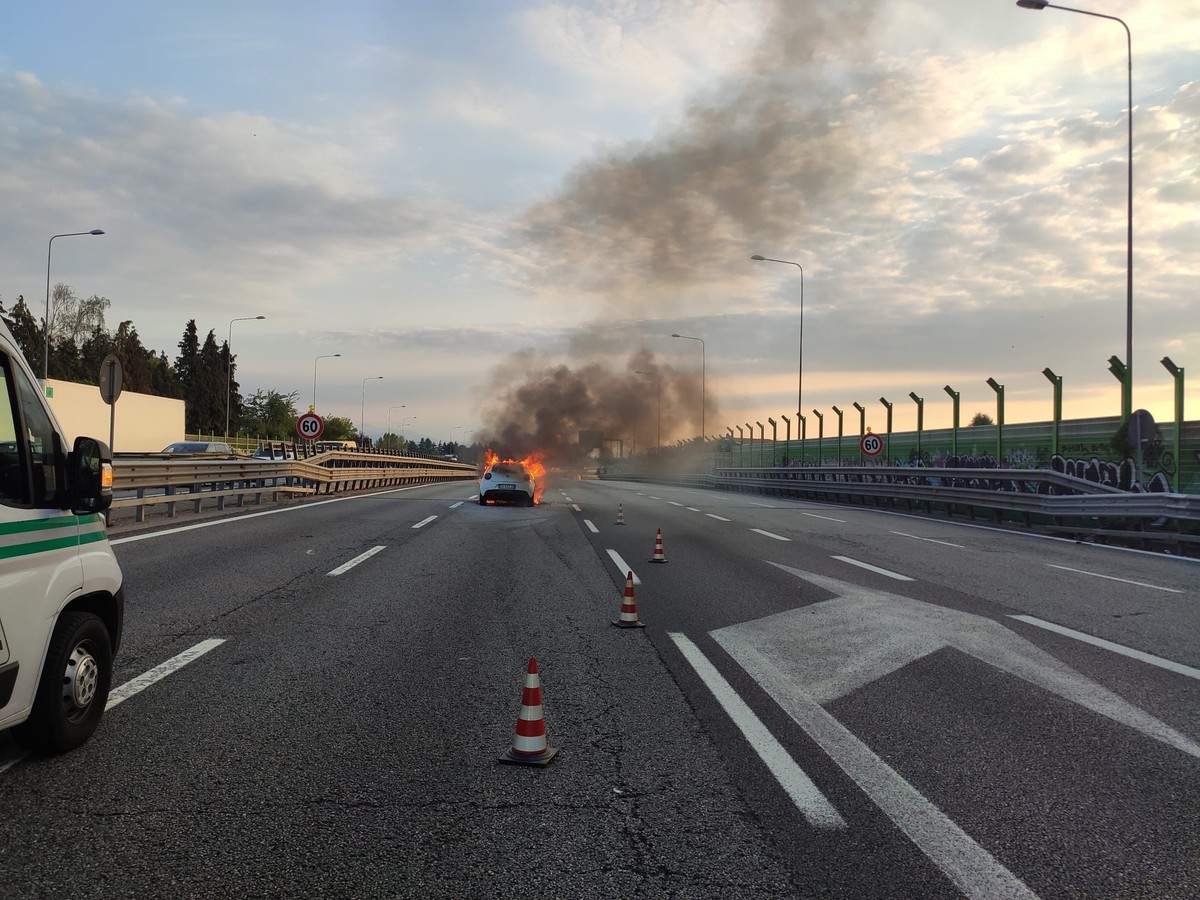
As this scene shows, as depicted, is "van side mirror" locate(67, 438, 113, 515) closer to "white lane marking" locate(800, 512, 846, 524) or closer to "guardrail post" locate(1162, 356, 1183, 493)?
"white lane marking" locate(800, 512, 846, 524)

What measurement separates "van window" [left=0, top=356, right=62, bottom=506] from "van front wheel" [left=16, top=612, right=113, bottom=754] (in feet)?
2.07

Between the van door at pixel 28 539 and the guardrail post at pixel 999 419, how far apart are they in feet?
83.2

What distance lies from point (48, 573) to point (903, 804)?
12.5 ft

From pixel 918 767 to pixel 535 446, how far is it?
53.0m

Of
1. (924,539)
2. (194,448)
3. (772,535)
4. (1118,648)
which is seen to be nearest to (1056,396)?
(924,539)

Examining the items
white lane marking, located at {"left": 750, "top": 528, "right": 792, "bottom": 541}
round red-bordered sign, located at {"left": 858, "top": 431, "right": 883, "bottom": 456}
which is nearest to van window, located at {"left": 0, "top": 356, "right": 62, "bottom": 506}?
white lane marking, located at {"left": 750, "top": 528, "right": 792, "bottom": 541}

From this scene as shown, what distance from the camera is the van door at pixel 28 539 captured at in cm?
347

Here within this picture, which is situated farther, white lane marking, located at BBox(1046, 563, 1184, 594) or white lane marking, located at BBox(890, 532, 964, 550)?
white lane marking, located at BBox(890, 532, 964, 550)

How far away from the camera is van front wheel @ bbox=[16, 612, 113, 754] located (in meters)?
3.91

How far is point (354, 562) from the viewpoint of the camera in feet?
36.9

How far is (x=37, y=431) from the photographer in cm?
404

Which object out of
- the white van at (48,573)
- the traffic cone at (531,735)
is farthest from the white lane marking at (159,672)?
the traffic cone at (531,735)

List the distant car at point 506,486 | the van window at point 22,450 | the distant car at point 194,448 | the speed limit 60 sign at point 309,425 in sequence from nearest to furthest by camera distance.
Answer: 1. the van window at point 22,450
2. the distant car at point 506,486
3. the speed limit 60 sign at point 309,425
4. the distant car at point 194,448

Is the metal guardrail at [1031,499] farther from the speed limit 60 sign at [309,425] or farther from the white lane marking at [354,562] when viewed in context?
the speed limit 60 sign at [309,425]
